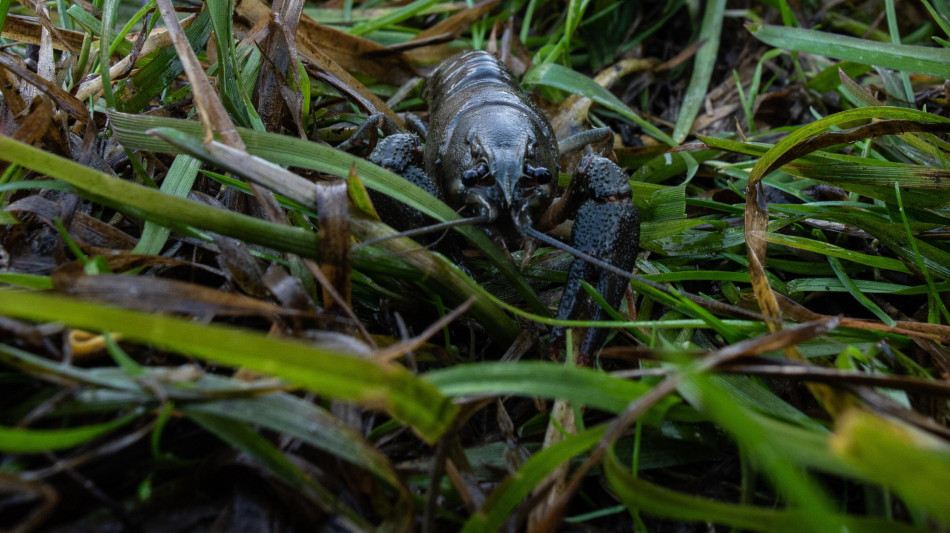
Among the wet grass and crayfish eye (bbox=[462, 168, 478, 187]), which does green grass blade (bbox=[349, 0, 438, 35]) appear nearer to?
the wet grass

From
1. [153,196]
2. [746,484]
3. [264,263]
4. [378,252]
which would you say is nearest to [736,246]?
[746,484]

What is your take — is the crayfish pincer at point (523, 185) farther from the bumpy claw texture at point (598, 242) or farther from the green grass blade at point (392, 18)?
the green grass blade at point (392, 18)

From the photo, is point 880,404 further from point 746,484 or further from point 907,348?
point 907,348

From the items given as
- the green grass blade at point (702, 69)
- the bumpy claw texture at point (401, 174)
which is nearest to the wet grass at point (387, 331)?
the bumpy claw texture at point (401, 174)

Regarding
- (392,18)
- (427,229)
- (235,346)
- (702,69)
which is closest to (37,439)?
(235,346)

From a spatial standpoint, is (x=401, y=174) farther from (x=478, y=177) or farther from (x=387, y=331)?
(x=387, y=331)

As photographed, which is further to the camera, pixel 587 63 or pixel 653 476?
pixel 587 63

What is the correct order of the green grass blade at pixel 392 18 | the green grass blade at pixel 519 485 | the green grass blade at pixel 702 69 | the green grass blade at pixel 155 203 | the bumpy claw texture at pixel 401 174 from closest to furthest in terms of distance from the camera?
the green grass blade at pixel 519 485 → the green grass blade at pixel 155 203 → the bumpy claw texture at pixel 401 174 → the green grass blade at pixel 702 69 → the green grass blade at pixel 392 18
